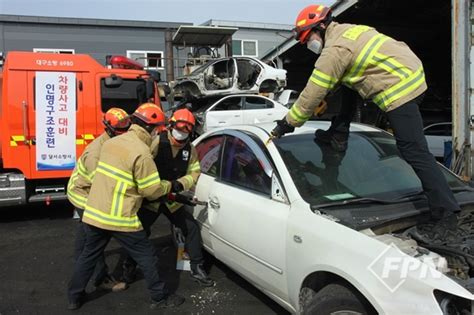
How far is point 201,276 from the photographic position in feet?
14.0

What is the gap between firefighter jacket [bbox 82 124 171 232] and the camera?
11.7ft

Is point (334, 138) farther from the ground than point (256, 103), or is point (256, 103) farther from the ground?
point (256, 103)

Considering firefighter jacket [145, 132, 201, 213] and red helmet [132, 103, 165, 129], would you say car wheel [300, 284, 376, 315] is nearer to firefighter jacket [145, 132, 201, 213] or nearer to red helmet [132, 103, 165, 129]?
firefighter jacket [145, 132, 201, 213]

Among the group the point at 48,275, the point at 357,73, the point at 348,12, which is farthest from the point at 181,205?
the point at 348,12

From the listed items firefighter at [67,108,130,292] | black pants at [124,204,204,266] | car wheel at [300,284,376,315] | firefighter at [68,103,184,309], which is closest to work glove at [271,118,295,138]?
firefighter at [68,103,184,309]

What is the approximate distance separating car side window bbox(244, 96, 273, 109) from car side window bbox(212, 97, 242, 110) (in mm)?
210

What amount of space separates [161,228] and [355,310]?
4425mm

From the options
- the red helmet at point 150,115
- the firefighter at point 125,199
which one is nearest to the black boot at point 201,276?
the firefighter at point 125,199

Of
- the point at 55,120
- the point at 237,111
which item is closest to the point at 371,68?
the point at 55,120

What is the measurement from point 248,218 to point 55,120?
4644mm

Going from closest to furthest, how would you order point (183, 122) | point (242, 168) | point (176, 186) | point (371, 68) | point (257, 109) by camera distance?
point (371, 68)
point (242, 168)
point (176, 186)
point (183, 122)
point (257, 109)

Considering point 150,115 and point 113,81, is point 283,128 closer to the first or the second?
point 150,115

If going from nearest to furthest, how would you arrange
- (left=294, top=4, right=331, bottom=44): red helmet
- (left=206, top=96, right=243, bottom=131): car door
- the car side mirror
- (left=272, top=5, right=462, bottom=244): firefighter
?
(left=272, top=5, right=462, bottom=244): firefighter
(left=294, top=4, right=331, bottom=44): red helmet
the car side mirror
(left=206, top=96, right=243, bottom=131): car door

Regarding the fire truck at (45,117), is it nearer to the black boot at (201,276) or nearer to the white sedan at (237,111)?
the black boot at (201,276)
